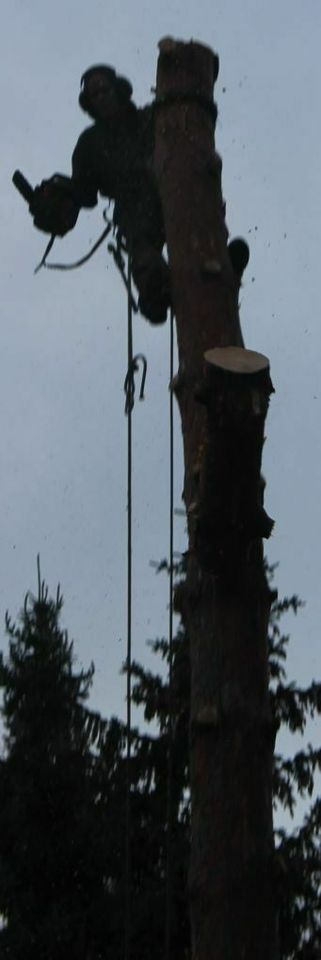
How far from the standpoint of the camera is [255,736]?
4.00 metres

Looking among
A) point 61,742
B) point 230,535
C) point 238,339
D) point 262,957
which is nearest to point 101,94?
point 238,339

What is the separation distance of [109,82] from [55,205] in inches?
16.7

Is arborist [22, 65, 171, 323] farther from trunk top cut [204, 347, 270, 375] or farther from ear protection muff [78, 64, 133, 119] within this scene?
trunk top cut [204, 347, 270, 375]

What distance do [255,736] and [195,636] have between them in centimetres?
31

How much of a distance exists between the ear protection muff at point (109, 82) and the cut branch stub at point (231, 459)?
1678 millimetres

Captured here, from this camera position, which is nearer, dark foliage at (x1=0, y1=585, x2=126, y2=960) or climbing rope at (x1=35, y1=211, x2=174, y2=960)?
climbing rope at (x1=35, y1=211, x2=174, y2=960)

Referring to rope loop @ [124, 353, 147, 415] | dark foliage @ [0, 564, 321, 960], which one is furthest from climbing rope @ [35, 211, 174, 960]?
dark foliage @ [0, 564, 321, 960]

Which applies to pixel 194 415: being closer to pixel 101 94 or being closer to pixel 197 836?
pixel 197 836

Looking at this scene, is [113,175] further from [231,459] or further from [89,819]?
[89,819]

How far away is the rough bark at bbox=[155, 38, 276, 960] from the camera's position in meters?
Answer: 3.82

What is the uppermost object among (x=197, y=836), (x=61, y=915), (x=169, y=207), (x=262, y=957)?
(x=169, y=207)

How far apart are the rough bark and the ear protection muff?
1.06 m

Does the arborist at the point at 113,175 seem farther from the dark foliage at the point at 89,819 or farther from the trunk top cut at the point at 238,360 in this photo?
the dark foliage at the point at 89,819

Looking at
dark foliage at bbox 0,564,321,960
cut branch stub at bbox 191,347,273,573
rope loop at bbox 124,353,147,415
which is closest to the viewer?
cut branch stub at bbox 191,347,273,573
